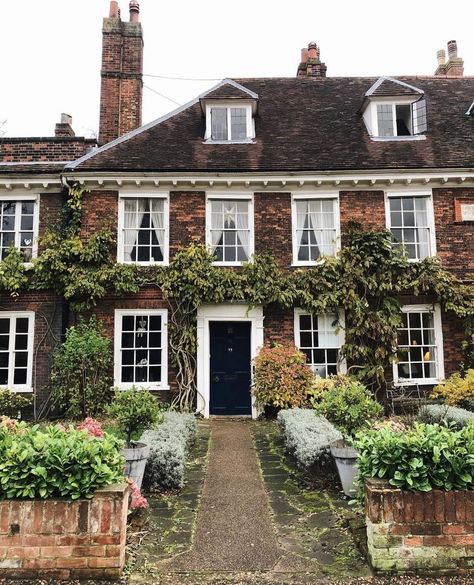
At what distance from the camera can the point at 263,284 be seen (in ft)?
40.8

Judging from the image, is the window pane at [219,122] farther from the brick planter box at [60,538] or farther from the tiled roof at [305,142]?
the brick planter box at [60,538]

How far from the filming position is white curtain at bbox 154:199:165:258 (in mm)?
13125

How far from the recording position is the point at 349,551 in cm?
466

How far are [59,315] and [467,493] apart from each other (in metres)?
11.1

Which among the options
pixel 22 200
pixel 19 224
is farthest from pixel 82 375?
pixel 22 200

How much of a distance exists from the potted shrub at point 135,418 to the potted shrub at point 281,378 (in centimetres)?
542

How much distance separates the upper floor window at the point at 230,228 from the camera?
13164 millimetres

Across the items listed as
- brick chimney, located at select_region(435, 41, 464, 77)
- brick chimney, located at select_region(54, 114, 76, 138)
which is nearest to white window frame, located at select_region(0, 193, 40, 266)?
brick chimney, located at select_region(54, 114, 76, 138)

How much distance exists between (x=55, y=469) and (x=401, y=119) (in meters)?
14.6

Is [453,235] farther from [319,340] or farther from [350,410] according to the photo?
[350,410]

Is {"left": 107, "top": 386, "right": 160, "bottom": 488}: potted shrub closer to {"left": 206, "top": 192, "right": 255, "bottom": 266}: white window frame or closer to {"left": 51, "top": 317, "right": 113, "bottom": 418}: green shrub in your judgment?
{"left": 51, "top": 317, "right": 113, "bottom": 418}: green shrub

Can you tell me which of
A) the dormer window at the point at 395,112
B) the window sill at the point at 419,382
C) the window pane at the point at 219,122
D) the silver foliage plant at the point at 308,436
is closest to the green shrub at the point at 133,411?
the silver foliage plant at the point at 308,436

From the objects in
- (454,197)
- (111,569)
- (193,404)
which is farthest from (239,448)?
(454,197)

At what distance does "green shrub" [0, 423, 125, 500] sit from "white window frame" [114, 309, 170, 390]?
8.21 m
